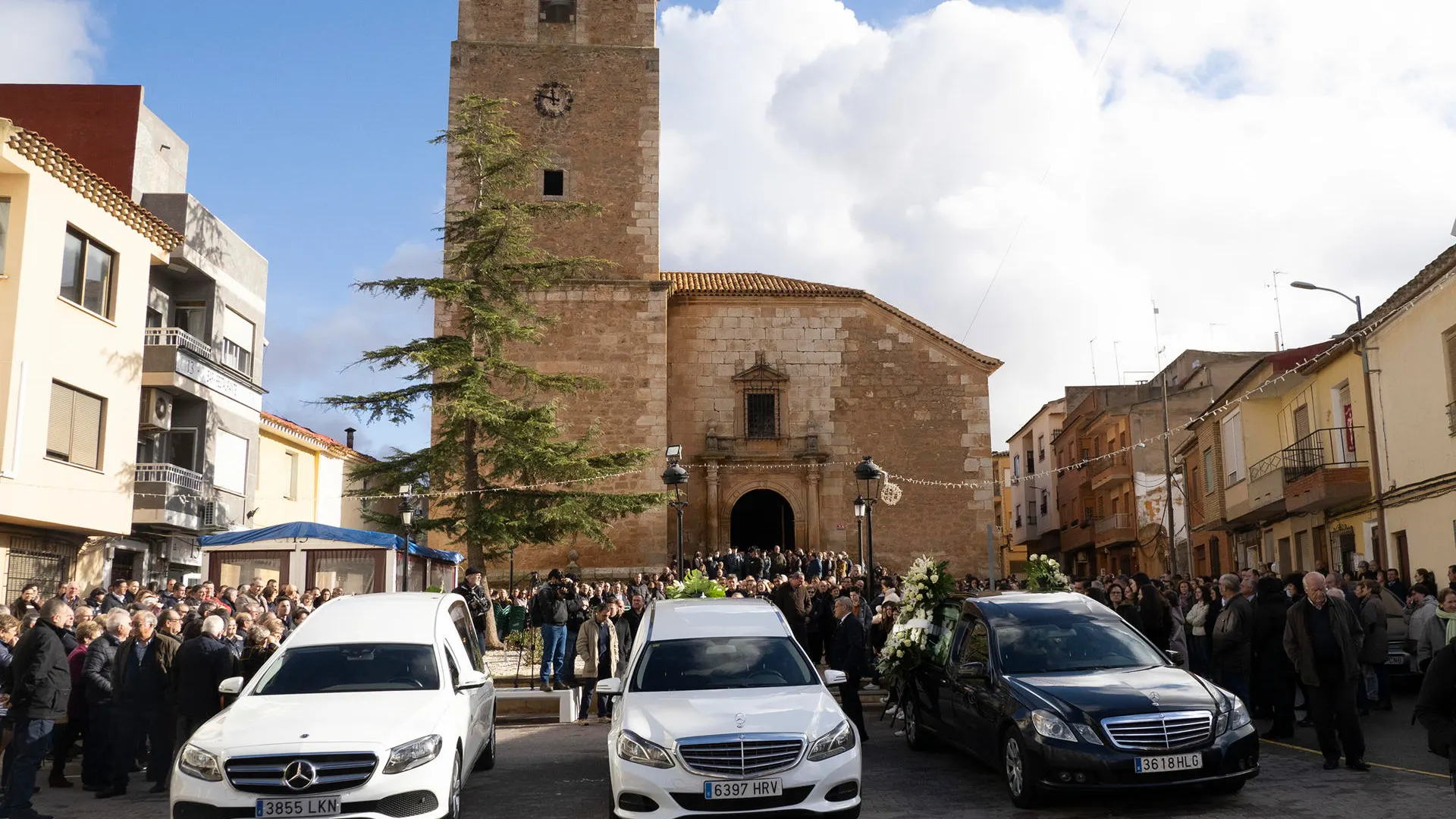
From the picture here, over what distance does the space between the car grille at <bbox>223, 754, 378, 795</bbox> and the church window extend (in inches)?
1158

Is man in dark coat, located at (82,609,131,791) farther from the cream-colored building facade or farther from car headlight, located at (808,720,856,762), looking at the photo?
the cream-colored building facade

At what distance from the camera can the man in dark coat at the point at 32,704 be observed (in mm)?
8180

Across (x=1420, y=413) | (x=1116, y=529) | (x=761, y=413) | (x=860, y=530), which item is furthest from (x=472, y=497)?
(x=1116, y=529)

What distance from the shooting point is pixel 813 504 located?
32.0 meters

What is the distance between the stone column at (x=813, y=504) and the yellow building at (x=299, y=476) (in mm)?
12267

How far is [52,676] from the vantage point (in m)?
8.48

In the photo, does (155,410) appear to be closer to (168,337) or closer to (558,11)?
(168,337)

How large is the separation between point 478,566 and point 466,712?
50.4 feet

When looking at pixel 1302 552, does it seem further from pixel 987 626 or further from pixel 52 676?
pixel 52 676

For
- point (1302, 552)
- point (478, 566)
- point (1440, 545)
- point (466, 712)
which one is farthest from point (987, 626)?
point (1302, 552)

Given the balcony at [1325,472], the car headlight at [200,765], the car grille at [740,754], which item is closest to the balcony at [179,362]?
the car headlight at [200,765]

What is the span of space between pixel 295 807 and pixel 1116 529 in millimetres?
40089

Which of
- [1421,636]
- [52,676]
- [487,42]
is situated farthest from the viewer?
[487,42]

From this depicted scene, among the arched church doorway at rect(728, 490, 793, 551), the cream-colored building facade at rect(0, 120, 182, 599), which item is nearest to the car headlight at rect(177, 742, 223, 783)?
the cream-colored building facade at rect(0, 120, 182, 599)
